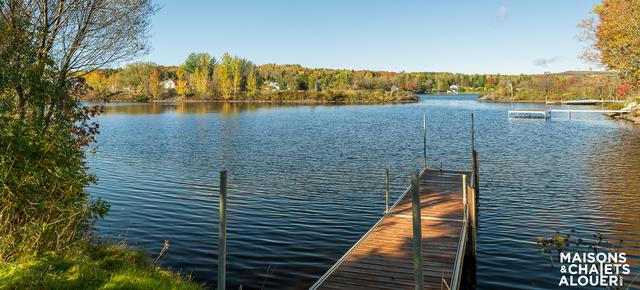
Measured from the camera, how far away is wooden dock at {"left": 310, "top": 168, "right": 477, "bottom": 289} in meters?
11.3

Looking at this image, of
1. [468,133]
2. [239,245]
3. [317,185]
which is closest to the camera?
[239,245]

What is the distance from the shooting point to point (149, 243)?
1697cm

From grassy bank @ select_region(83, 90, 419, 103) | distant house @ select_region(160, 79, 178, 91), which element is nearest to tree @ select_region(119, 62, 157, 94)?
grassy bank @ select_region(83, 90, 419, 103)

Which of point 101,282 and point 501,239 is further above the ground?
point 101,282

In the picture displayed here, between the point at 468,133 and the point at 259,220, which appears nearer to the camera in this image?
the point at 259,220

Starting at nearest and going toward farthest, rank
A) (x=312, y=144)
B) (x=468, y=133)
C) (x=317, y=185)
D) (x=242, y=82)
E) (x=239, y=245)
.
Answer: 1. (x=239, y=245)
2. (x=317, y=185)
3. (x=312, y=144)
4. (x=468, y=133)
5. (x=242, y=82)

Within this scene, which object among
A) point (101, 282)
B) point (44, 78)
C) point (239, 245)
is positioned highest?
point (44, 78)

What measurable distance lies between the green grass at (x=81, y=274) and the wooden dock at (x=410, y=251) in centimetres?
385

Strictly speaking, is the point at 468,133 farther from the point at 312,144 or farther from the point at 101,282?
the point at 101,282

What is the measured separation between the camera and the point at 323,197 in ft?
78.3

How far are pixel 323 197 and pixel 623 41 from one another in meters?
18.4

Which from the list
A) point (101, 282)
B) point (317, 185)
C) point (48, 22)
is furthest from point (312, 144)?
point (101, 282)

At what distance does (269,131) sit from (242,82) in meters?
A: 117

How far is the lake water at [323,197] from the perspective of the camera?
15367 mm
